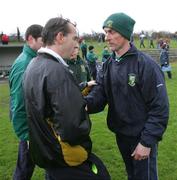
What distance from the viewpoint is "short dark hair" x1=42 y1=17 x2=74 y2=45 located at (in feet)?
9.26

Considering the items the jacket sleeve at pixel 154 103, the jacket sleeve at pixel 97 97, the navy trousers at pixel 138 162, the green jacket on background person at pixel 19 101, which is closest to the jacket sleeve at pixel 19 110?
the green jacket on background person at pixel 19 101

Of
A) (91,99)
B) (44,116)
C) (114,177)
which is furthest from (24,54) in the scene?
(114,177)

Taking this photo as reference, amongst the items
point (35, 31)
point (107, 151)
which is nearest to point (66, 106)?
point (35, 31)

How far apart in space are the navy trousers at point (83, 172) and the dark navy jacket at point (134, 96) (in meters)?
0.63

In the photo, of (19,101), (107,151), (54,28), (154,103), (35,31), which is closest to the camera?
(54,28)

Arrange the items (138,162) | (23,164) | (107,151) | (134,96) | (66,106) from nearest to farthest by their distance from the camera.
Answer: (66,106) < (134,96) < (138,162) < (23,164) < (107,151)

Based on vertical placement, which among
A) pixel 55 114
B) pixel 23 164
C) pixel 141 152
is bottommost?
pixel 23 164

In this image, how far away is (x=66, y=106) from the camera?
260 cm

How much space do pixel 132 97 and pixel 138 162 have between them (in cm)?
66

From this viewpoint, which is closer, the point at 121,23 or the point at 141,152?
the point at 141,152

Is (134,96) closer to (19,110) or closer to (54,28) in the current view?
(54,28)

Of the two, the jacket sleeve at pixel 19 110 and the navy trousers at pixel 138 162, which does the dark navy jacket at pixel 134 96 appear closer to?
the navy trousers at pixel 138 162

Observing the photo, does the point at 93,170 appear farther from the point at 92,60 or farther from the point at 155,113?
the point at 92,60

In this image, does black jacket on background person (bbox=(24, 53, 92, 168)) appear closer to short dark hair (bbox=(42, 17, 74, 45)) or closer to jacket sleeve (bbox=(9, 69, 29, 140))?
short dark hair (bbox=(42, 17, 74, 45))
